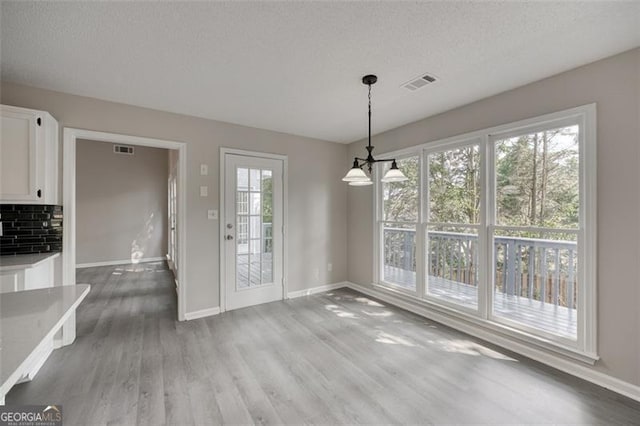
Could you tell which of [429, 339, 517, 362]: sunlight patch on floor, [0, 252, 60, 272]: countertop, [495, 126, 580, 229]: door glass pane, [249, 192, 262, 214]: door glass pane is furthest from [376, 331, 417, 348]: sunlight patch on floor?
[0, 252, 60, 272]: countertop

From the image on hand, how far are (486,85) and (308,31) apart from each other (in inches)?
71.8

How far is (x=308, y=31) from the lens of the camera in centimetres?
180

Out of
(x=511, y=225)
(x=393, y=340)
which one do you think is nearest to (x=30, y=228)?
(x=393, y=340)

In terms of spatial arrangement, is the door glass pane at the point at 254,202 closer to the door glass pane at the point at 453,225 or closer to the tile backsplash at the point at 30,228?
the tile backsplash at the point at 30,228

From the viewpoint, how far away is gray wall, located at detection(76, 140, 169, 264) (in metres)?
6.14

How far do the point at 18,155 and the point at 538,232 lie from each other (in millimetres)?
4671

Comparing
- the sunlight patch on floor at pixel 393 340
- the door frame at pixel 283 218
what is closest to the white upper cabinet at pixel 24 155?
the door frame at pixel 283 218

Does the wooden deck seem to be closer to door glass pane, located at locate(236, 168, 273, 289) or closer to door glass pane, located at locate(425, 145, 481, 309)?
door glass pane, located at locate(425, 145, 481, 309)

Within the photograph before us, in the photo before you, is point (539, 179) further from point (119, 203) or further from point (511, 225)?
point (119, 203)

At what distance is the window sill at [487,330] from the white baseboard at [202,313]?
2.37 metres

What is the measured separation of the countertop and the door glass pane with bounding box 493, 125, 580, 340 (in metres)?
4.18

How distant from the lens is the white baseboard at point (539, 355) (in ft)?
6.61

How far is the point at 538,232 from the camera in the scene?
8.30 ft

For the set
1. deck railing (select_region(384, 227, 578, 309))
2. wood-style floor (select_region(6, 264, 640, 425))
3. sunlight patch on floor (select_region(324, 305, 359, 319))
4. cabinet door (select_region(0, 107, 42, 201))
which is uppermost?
cabinet door (select_region(0, 107, 42, 201))
